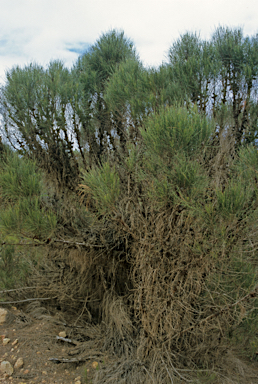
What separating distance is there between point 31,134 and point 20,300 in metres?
2.73

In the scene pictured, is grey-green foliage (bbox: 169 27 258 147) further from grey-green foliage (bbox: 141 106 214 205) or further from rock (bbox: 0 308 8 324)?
rock (bbox: 0 308 8 324)

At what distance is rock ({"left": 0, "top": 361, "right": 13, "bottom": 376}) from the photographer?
10.9 ft

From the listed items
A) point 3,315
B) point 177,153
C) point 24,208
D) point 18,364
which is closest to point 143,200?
point 177,153

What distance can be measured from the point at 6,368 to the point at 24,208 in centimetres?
187

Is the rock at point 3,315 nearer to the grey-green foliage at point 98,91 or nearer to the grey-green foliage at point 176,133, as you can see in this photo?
the grey-green foliage at point 98,91

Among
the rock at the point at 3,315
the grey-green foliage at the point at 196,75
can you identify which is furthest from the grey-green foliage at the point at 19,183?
the grey-green foliage at the point at 196,75

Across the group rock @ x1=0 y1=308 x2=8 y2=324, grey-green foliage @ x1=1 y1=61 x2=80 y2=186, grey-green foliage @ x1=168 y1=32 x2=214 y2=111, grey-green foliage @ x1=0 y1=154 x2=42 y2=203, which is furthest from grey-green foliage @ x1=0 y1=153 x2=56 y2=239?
grey-green foliage @ x1=168 y1=32 x2=214 y2=111

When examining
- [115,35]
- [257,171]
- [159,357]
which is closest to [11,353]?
[159,357]

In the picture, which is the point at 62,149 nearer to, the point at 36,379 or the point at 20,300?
the point at 20,300

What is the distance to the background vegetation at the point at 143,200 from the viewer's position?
252 cm

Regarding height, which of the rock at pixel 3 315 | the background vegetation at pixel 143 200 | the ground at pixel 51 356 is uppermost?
the background vegetation at pixel 143 200

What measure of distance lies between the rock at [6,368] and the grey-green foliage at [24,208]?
1503mm

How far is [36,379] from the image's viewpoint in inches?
129

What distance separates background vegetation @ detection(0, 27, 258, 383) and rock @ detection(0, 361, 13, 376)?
3.16 feet
